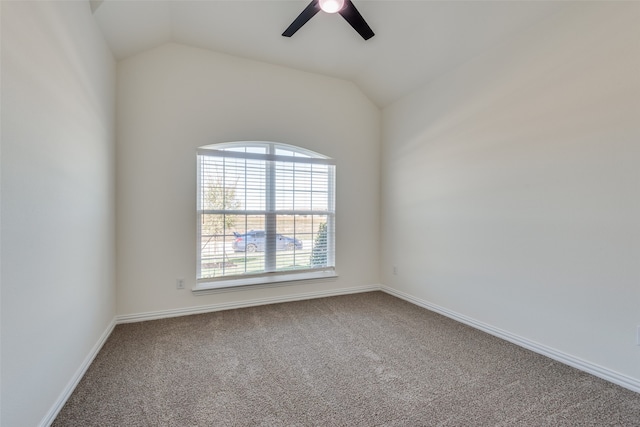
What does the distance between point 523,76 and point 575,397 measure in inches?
96.7

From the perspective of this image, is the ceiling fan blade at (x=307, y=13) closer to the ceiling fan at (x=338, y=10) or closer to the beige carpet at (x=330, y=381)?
the ceiling fan at (x=338, y=10)

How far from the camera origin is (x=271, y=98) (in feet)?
11.6

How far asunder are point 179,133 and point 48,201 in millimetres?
1760

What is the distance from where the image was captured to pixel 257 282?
3463mm

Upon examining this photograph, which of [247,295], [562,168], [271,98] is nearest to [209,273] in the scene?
[247,295]

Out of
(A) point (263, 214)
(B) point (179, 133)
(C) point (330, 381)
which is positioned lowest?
(C) point (330, 381)

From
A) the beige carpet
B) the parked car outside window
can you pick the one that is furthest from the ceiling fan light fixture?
the beige carpet

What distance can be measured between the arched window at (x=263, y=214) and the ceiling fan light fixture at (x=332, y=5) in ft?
5.83

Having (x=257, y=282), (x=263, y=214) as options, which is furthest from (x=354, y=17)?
(x=257, y=282)

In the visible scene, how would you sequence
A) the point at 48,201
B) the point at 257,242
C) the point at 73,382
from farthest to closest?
the point at 257,242 < the point at 73,382 < the point at 48,201

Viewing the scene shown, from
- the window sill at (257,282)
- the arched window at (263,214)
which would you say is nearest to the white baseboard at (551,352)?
the window sill at (257,282)

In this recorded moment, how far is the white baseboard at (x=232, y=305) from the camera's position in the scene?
2965 mm

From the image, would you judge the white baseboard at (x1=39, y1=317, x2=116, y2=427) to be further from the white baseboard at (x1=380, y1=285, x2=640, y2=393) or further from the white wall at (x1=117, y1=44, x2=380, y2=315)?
the white baseboard at (x1=380, y1=285, x2=640, y2=393)

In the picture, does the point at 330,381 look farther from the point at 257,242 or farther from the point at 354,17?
the point at 354,17
